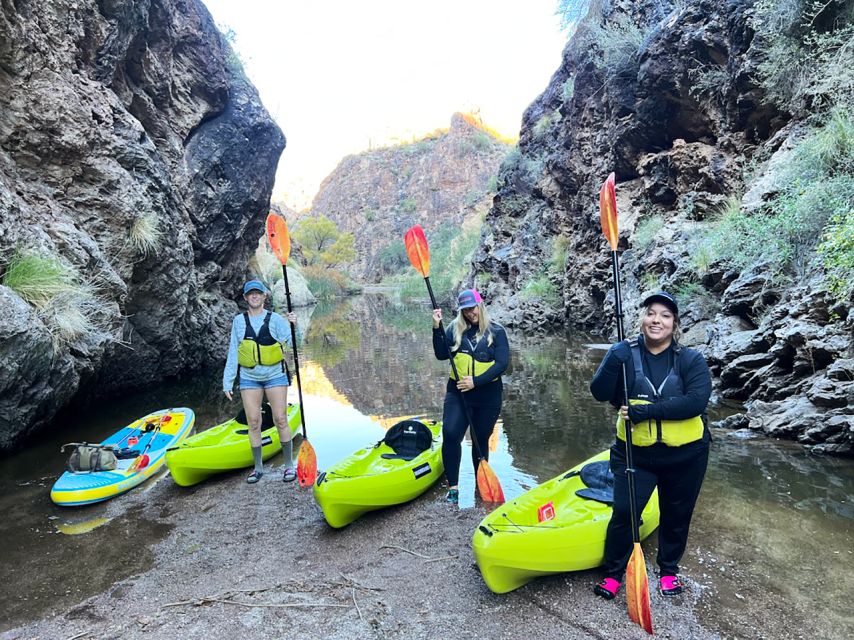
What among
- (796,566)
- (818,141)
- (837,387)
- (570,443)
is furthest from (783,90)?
(796,566)

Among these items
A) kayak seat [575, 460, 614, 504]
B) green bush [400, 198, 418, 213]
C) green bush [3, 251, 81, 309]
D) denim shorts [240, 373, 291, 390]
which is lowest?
kayak seat [575, 460, 614, 504]

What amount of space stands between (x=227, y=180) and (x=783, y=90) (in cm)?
1116

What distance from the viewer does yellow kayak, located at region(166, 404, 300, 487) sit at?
462cm

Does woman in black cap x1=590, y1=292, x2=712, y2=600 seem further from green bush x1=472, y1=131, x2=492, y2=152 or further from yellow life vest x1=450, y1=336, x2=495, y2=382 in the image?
green bush x1=472, y1=131, x2=492, y2=152

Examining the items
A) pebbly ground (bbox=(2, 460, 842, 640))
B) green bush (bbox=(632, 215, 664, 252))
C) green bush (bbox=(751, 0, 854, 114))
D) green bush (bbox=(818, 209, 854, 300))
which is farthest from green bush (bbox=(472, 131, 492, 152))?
pebbly ground (bbox=(2, 460, 842, 640))

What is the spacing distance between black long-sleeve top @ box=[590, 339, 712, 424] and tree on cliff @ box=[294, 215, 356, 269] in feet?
161

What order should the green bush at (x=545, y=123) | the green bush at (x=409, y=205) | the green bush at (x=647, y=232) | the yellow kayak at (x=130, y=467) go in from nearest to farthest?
the yellow kayak at (x=130, y=467)
the green bush at (x=647, y=232)
the green bush at (x=545, y=123)
the green bush at (x=409, y=205)

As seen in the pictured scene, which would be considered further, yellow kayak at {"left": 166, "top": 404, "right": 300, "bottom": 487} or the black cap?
yellow kayak at {"left": 166, "top": 404, "right": 300, "bottom": 487}

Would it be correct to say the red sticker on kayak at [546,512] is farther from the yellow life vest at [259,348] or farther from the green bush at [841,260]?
the green bush at [841,260]

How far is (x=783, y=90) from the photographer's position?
333 inches

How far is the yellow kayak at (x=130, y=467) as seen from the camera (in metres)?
4.30

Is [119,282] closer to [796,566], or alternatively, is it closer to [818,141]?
[796,566]

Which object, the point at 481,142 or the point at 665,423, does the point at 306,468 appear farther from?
the point at 481,142

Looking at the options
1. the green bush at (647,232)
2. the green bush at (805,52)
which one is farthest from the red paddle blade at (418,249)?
the green bush at (647,232)
